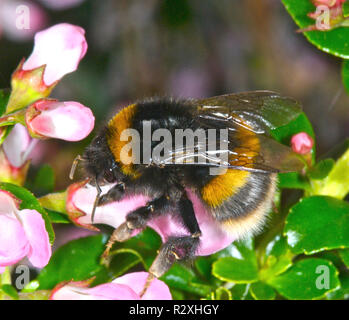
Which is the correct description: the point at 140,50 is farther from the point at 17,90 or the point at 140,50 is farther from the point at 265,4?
the point at 17,90

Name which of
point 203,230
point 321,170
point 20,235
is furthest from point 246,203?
point 20,235

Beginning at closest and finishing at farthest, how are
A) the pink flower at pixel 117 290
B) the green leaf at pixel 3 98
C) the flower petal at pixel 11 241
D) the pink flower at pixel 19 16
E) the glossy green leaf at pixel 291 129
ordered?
the flower petal at pixel 11 241 → the pink flower at pixel 117 290 → the green leaf at pixel 3 98 → the glossy green leaf at pixel 291 129 → the pink flower at pixel 19 16

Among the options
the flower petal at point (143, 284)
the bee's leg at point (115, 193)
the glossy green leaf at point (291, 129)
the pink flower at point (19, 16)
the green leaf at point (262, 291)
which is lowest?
the pink flower at point (19, 16)

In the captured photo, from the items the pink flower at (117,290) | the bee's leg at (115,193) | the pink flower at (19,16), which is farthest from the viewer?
the pink flower at (19,16)

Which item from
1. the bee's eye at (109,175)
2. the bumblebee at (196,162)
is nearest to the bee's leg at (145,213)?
the bumblebee at (196,162)

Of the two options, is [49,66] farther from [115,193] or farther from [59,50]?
[115,193]

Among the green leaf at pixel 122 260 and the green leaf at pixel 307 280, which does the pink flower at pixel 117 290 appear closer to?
the green leaf at pixel 122 260

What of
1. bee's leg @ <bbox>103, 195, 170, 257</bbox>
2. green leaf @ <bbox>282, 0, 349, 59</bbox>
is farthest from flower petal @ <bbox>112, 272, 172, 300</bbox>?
green leaf @ <bbox>282, 0, 349, 59</bbox>
